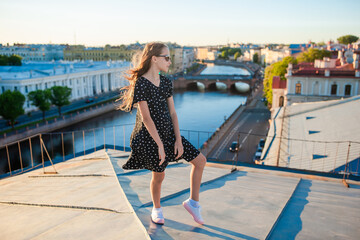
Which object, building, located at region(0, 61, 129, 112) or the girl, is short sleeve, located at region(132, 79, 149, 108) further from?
building, located at region(0, 61, 129, 112)

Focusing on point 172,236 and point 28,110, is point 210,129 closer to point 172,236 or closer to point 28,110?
point 28,110

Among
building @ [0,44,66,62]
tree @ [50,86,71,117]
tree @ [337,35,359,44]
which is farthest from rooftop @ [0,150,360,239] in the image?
tree @ [337,35,359,44]

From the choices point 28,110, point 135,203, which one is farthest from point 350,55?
point 135,203

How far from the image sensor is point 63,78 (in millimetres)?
34031

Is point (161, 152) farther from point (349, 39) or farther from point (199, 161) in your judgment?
point (349, 39)

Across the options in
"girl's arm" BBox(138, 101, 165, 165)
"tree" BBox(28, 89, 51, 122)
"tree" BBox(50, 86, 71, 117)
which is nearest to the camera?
"girl's arm" BBox(138, 101, 165, 165)

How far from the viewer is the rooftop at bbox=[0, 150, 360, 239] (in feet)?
8.68

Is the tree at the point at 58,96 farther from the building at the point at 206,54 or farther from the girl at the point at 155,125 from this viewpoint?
the building at the point at 206,54

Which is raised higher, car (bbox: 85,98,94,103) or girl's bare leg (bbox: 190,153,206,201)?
girl's bare leg (bbox: 190,153,206,201)

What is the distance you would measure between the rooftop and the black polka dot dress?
0.52 meters

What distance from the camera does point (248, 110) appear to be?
35500 millimetres

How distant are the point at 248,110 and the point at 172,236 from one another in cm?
3384

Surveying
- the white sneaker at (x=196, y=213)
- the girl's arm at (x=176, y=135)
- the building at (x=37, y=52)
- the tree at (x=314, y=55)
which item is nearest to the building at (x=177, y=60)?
the building at (x=37, y=52)

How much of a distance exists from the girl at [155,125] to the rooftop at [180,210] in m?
0.24
